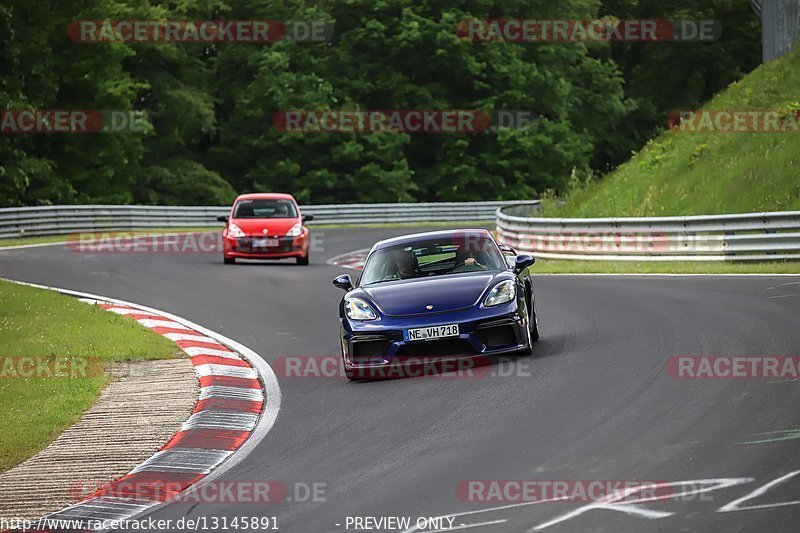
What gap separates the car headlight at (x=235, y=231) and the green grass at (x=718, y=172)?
8.97m

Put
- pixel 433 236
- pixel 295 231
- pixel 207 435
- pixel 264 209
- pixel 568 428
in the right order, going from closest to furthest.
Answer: pixel 568 428
pixel 207 435
pixel 433 236
pixel 295 231
pixel 264 209

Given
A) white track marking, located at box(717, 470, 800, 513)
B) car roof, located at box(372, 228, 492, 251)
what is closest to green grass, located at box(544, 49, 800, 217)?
car roof, located at box(372, 228, 492, 251)

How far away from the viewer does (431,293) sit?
472 inches

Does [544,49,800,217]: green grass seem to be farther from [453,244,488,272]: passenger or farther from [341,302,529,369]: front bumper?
[341,302,529,369]: front bumper

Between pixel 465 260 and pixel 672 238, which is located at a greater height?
pixel 465 260

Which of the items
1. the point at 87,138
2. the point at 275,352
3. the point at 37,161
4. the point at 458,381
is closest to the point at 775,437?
the point at 458,381

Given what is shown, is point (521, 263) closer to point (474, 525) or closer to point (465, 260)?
point (465, 260)

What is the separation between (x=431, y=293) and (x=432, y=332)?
1.96 feet

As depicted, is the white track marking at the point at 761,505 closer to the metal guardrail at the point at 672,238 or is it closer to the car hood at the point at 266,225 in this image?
the metal guardrail at the point at 672,238

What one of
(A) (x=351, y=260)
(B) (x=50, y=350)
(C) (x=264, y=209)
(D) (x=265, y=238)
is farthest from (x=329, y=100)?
(B) (x=50, y=350)

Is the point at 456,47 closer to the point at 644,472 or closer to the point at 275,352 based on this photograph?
the point at 275,352

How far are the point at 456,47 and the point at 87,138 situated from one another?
58.4ft

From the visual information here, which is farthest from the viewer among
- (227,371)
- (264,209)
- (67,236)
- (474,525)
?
(67,236)

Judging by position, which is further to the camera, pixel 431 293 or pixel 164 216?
Answer: pixel 164 216
